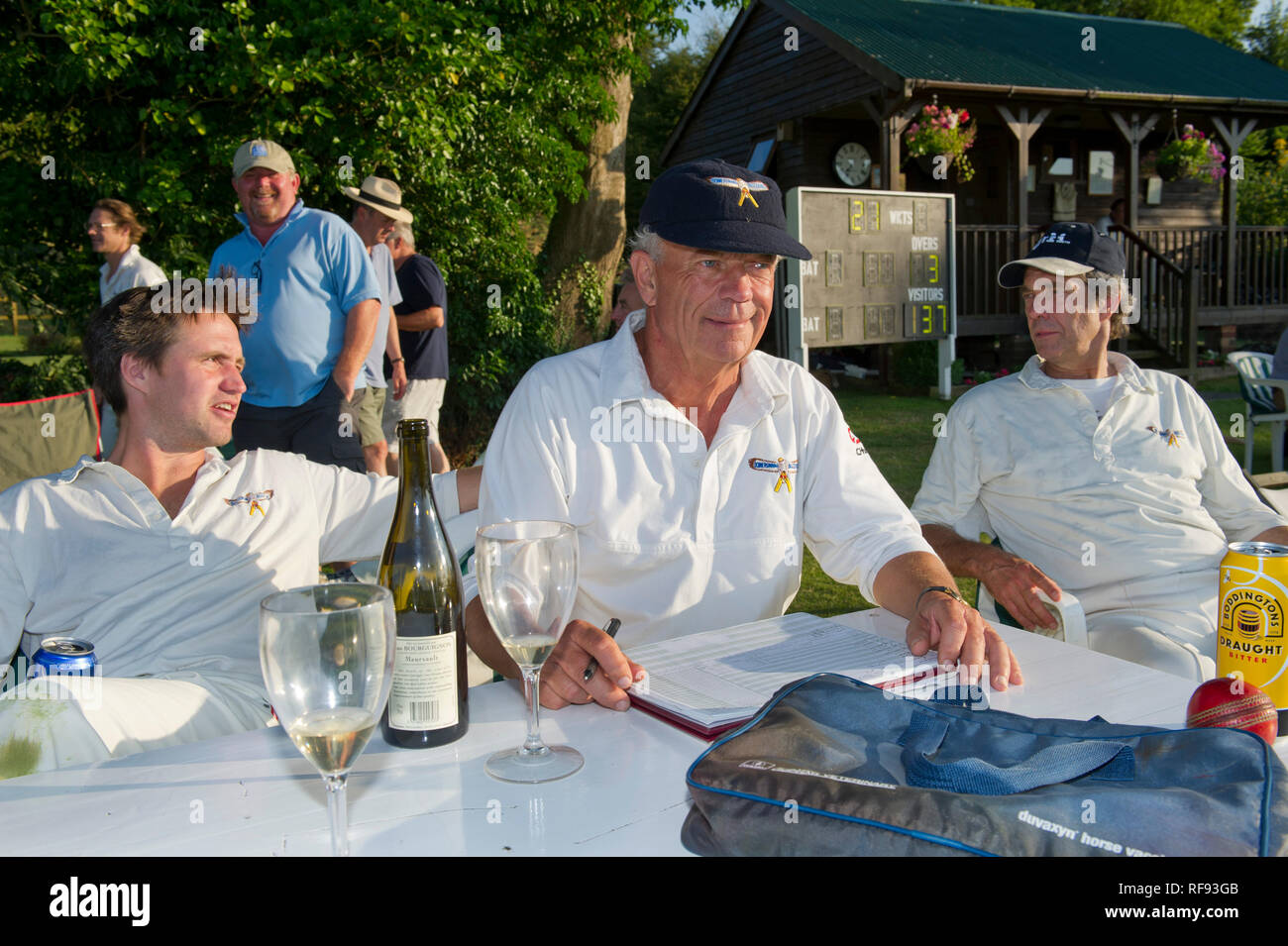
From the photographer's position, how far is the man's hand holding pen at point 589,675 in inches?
58.7

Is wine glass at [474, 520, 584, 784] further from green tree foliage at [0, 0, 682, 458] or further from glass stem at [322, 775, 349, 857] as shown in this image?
green tree foliage at [0, 0, 682, 458]

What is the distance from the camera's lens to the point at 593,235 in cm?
1160

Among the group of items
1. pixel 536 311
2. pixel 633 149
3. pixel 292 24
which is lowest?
pixel 536 311

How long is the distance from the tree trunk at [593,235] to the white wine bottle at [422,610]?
9.78 metres

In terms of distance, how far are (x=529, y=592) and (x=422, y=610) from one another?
0.39 m

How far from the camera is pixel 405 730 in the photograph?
138 cm

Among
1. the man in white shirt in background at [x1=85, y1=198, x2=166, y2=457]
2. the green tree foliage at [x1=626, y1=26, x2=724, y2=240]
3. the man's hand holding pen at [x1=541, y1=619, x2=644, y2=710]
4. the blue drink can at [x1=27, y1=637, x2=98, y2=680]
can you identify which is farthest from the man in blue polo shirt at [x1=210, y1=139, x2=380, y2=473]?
the green tree foliage at [x1=626, y1=26, x2=724, y2=240]

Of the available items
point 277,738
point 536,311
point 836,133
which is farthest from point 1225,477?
point 836,133

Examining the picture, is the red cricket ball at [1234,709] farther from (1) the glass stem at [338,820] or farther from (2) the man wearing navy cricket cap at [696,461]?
(1) the glass stem at [338,820]

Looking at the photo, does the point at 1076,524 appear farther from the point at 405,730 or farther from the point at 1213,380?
the point at 1213,380

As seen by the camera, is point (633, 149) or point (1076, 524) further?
point (633, 149)

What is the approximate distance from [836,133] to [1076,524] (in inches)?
565

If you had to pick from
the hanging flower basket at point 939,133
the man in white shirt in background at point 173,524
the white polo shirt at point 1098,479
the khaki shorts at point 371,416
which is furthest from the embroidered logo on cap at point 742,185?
the hanging flower basket at point 939,133

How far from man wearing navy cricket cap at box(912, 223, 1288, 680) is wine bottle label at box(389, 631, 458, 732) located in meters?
1.74
